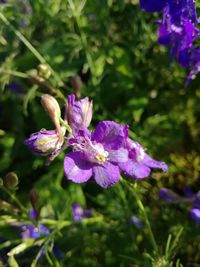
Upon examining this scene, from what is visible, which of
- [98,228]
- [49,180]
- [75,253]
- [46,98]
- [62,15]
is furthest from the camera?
[62,15]

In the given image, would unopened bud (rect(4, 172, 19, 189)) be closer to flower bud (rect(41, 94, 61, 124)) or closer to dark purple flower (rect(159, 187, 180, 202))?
flower bud (rect(41, 94, 61, 124))

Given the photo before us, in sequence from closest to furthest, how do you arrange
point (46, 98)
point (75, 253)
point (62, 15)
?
point (46, 98), point (75, 253), point (62, 15)

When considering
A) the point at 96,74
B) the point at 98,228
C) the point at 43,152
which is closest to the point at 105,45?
the point at 96,74

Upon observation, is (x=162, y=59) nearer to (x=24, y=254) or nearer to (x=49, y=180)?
(x=49, y=180)

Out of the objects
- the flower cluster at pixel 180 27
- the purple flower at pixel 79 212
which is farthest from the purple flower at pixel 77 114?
the purple flower at pixel 79 212

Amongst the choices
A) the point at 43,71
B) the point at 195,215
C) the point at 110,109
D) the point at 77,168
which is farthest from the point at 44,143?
the point at 110,109

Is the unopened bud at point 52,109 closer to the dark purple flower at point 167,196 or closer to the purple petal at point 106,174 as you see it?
the purple petal at point 106,174
